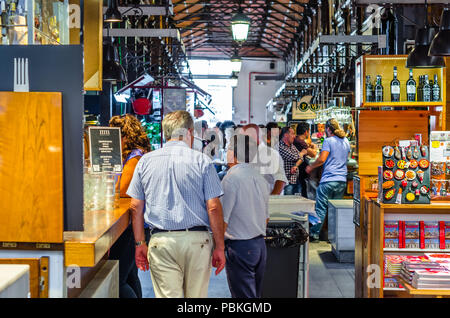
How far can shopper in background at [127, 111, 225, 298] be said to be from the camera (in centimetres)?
345

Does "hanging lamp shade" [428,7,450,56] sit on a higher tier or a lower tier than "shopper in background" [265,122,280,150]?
higher

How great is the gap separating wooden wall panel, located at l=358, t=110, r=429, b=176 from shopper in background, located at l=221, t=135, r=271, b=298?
6.15 ft

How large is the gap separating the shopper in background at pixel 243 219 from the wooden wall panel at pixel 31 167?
169cm

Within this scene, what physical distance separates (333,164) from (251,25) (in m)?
13.0

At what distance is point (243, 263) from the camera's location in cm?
404

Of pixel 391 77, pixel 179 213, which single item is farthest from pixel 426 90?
pixel 179 213

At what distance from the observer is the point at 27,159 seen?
8.09 ft

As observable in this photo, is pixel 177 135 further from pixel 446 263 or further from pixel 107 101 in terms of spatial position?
pixel 107 101

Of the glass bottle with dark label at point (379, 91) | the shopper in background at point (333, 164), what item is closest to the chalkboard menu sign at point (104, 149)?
the glass bottle with dark label at point (379, 91)

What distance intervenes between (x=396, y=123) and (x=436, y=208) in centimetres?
129

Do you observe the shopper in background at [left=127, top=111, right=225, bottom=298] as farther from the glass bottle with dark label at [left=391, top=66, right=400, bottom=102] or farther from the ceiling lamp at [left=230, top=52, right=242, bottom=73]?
the ceiling lamp at [left=230, top=52, right=242, bottom=73]

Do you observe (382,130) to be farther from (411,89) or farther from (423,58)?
(423,58)

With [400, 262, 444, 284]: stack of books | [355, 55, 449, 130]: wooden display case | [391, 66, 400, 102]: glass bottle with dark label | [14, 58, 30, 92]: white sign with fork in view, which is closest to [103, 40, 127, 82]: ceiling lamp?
[355, 55, 449, 130]: wooden display case
